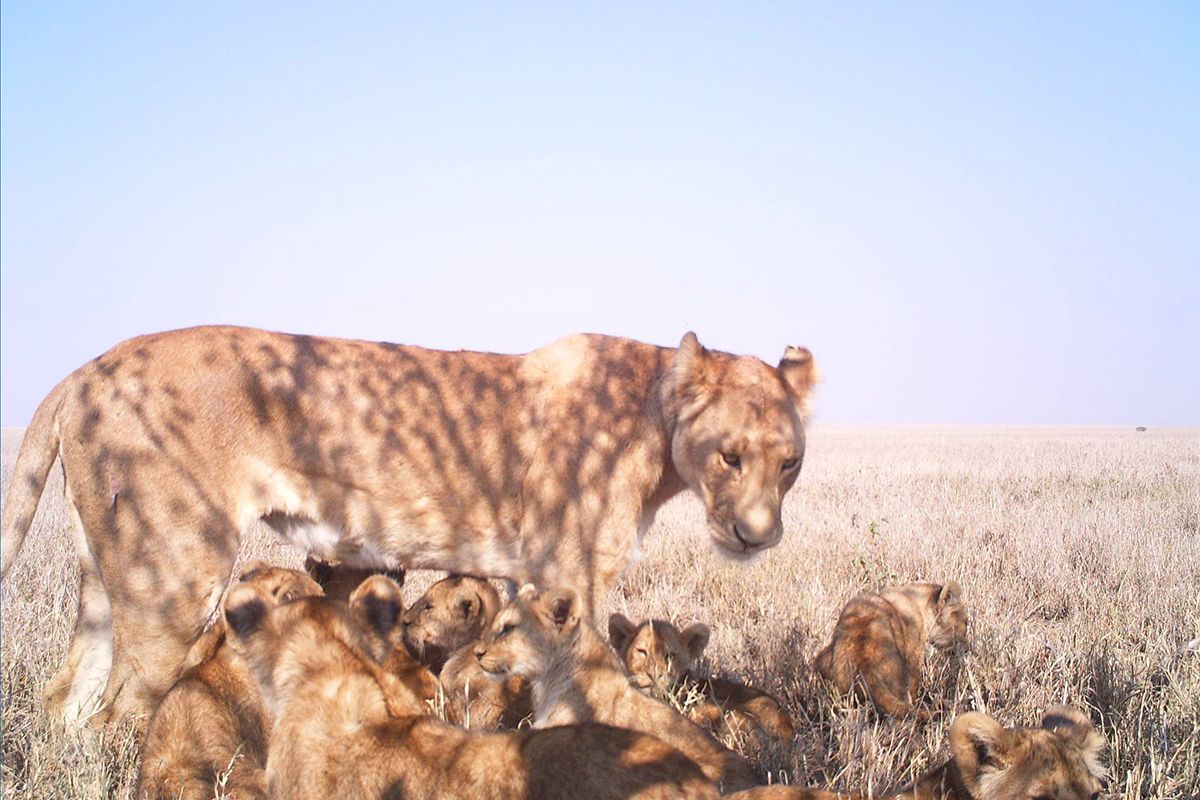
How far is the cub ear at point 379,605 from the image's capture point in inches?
150

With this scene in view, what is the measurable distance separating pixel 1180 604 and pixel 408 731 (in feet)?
21.3

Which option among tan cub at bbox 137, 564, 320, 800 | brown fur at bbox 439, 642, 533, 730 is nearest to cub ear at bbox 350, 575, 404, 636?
tan cub at bbox 137, 564, 320, 800

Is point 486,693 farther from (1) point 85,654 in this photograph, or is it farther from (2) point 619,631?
(1) point 85,654

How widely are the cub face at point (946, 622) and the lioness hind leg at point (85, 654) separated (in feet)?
15.1

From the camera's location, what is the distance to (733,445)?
5.44m

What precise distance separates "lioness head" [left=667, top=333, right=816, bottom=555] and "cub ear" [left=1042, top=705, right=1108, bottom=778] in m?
1.89

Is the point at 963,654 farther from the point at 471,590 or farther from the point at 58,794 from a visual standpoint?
the point at 58,794

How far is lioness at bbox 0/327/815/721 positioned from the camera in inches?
193

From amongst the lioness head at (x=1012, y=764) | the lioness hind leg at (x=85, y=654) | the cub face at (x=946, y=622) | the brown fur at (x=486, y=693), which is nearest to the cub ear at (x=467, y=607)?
the brown fur at (x=486, y=693)

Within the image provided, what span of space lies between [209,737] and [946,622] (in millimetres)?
4277

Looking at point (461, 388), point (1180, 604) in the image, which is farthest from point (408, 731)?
point (1180, 604)

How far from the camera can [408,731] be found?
3.07m

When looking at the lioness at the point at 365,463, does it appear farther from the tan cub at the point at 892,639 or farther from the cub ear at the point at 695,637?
the tan cub at the point at 892,639

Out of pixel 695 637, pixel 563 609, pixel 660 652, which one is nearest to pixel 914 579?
pixel 695 637
